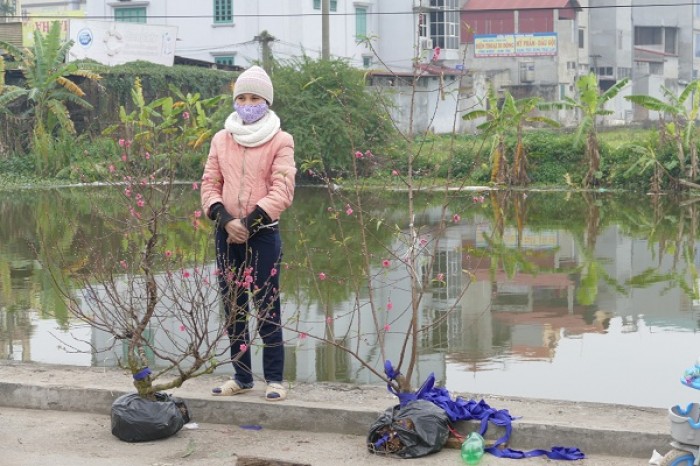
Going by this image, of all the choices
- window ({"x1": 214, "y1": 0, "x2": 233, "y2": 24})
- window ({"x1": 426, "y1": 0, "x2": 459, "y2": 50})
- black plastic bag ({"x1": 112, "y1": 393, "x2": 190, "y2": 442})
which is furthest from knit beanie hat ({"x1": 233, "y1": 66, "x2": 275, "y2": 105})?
window ({"x1": 426, "y1": 0, "x2": 459, "y2": 50})

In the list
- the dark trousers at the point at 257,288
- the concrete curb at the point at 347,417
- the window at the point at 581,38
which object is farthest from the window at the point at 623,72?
the concrete curb at the point at 347,417

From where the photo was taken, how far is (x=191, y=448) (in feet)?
20.4

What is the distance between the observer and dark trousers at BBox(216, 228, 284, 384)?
22.1 ft

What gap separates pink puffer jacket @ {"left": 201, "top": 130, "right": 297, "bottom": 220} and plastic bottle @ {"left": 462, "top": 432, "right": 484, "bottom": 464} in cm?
171

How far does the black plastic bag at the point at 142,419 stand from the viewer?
6.30 meters

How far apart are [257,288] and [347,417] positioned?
881mm

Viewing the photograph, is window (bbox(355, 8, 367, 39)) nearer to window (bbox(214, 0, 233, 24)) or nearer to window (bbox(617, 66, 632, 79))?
window (bbox(214, 0, 233, 24))

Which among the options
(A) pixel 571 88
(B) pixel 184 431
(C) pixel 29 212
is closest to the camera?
(B) pixel 184 431

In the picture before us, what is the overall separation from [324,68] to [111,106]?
9203mm

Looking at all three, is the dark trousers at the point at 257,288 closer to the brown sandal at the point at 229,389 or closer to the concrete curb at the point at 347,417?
the brown sandal at the point at 229,389

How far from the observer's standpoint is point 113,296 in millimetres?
6816

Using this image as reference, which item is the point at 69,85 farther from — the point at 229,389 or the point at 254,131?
the point at 229,389

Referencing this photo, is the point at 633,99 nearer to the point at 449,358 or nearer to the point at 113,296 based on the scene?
the point at 449,358

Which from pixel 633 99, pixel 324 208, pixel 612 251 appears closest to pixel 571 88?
pixel 633 99
